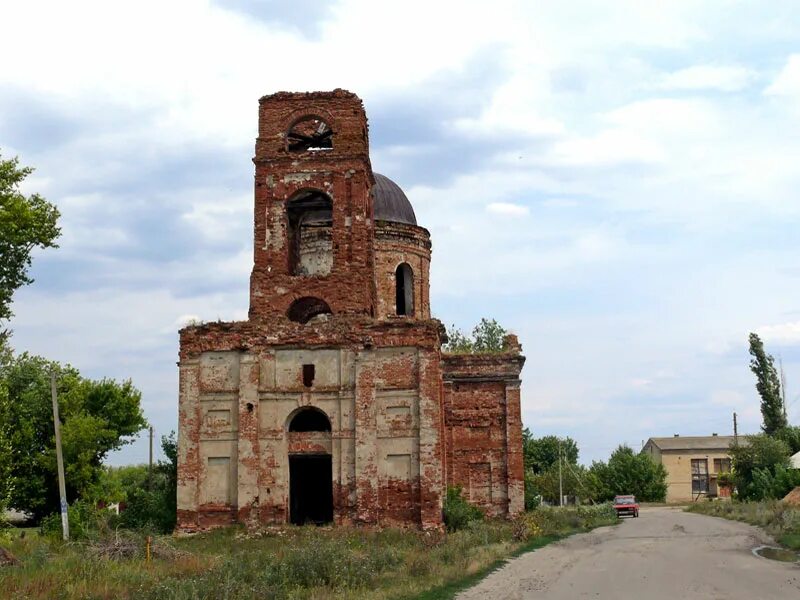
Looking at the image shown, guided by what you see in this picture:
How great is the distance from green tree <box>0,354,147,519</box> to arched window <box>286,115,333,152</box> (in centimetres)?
1309

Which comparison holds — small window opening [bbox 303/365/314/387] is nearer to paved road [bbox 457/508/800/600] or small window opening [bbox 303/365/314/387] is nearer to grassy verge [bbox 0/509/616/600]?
grassy verge [bbox 0/509/616/600]

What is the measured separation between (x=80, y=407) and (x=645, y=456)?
4435 centimetres

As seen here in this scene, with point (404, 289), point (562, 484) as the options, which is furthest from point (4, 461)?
point (562, 484)

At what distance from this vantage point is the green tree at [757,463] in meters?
48.2

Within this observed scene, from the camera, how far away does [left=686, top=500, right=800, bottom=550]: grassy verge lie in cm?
2523

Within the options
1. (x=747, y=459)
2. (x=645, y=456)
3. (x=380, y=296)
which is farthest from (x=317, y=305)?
(x=645, y=456)

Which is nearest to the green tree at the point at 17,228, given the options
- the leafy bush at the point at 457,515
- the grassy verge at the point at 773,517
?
the leafy bush at the point at 457,515

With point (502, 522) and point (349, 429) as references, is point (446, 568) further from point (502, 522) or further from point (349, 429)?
point (502, 522)

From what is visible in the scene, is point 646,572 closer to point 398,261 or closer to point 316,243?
point 316,243

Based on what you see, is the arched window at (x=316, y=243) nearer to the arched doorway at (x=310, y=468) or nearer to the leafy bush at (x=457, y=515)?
the arched doorway at (x=310, y=468)

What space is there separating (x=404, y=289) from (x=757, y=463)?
84.3ft

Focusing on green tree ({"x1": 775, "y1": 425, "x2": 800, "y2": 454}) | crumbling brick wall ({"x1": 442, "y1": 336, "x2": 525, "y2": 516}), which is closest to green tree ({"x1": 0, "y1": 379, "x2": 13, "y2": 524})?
crumbling brick wall ({"x1": 442, "y1": 336, "x2": 525, "y2": 516})

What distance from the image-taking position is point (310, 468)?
2803 centimetres

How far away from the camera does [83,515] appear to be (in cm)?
3212
